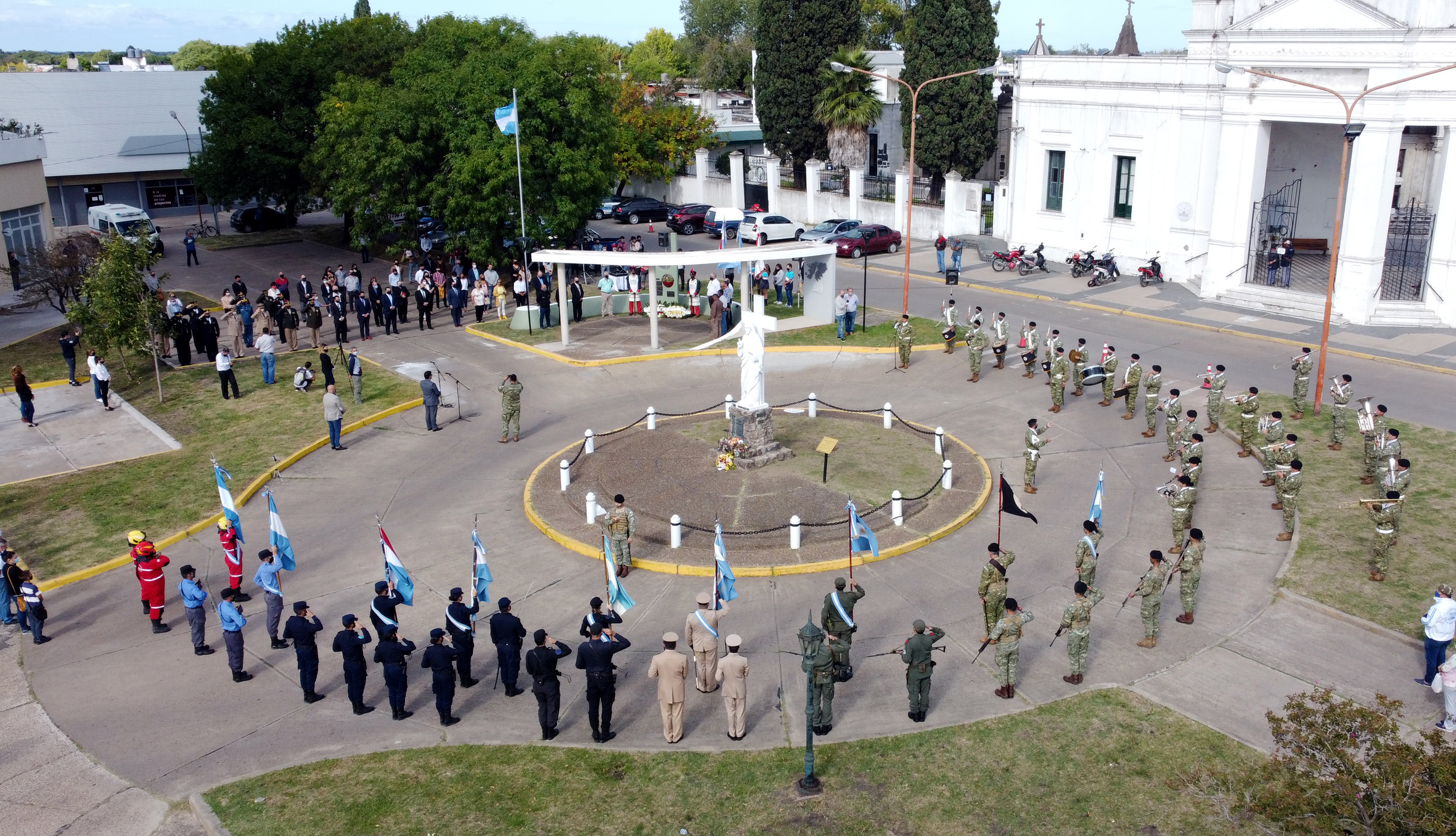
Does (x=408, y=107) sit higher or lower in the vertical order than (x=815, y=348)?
higher

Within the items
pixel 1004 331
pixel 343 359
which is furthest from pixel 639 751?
pixel 343 359

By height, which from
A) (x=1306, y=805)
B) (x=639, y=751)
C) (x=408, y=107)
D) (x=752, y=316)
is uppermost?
(x=408, y=107)

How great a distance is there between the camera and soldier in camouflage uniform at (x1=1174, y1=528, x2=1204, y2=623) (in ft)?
48.0

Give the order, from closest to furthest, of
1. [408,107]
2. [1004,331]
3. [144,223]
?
[1004,331] < [408,107] < [144,223]

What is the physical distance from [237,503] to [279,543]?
427 cm

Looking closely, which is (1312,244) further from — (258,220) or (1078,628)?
(258,220)

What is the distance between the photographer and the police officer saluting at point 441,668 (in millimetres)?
12719

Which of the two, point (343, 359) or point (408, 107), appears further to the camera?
point (408, 107)

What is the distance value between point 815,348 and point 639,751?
709 inches

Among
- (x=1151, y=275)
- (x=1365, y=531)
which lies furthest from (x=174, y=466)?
(x=1151, y=275)

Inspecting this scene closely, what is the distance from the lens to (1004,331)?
26.8 metres

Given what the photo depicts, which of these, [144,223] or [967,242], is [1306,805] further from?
[144,223]

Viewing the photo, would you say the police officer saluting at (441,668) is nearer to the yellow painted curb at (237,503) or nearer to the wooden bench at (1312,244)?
the yellow painted curb at (237,503)

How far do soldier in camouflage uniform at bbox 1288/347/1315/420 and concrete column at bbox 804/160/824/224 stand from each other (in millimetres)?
28820
